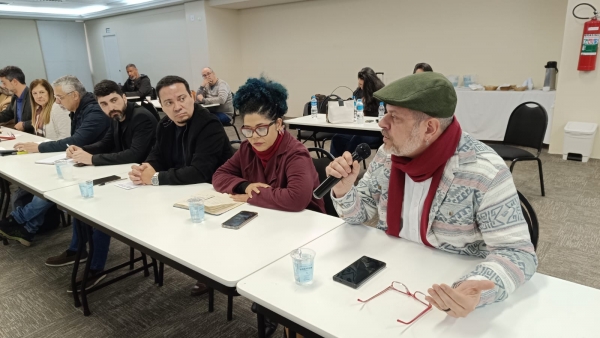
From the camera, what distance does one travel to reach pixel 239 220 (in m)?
1.58

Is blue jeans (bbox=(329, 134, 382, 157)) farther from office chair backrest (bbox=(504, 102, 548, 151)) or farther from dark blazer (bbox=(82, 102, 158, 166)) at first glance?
dark blazer (bbox=(82, 102, 158, 166))

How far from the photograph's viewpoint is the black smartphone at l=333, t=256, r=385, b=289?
112 cm

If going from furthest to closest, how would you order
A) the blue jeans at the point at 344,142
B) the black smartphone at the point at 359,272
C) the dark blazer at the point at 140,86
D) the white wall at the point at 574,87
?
the dark blazer at the point at 140,86
the white wall at the point at 574,87
the blue jeans at the point at 344,142
the black smartphone at the point at 359,272

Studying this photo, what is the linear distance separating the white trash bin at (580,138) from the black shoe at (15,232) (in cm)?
550

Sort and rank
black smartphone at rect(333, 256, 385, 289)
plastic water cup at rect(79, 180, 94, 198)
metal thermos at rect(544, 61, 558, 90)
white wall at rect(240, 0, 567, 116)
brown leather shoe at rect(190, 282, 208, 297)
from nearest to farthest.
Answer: black smartphone at rect(333, 256, 385, 289) < plastic water cup at rect(79, 180, 94, 198) < brown leather shoe at rect(190, 282, 208, 297) < metal thermos at rect(544, 61, 558, 90) < white wall at rect(240, 0, 567, 116)

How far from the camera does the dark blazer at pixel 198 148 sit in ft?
6.94

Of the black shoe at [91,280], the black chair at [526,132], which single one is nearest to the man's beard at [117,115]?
the black shoe at [91,280]

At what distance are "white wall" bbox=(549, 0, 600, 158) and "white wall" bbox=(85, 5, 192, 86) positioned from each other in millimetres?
7313

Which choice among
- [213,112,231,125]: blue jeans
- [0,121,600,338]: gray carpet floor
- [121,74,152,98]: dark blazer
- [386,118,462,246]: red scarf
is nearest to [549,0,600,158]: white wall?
[0,121,600,338]: gray carpet floor

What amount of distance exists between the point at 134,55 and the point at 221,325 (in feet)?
33.2

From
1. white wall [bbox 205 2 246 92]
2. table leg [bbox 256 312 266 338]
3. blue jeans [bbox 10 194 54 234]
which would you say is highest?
white wall [bbox 205 2 246 92]

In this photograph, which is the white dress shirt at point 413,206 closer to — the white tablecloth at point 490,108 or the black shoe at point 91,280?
the black shoe at point 91,280

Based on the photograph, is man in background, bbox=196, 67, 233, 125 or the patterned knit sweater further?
man in background, bbox=196, 67, 233, 125

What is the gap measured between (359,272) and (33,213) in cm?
279
